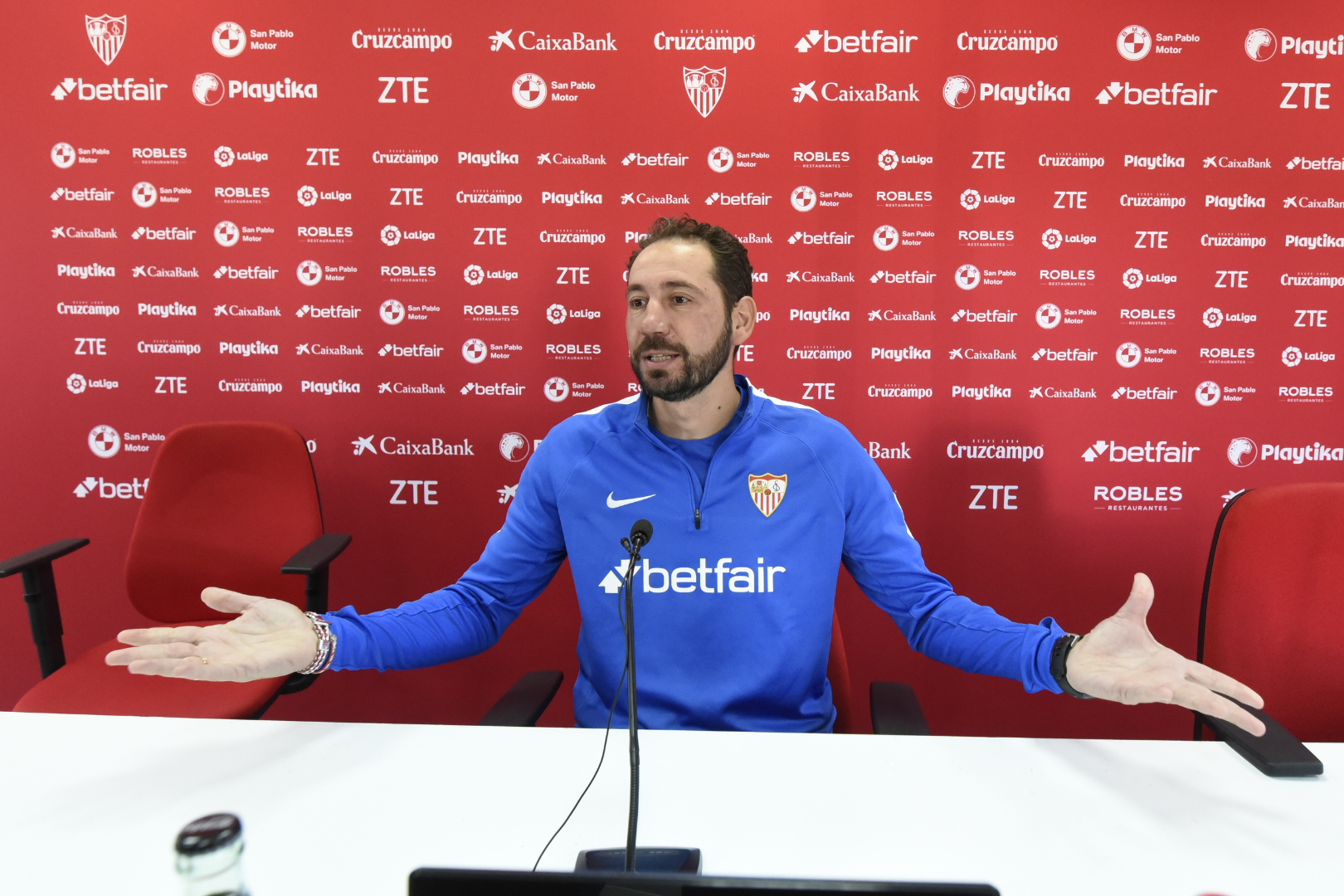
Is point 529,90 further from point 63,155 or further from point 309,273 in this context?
point 63,155

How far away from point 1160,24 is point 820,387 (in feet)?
4.66

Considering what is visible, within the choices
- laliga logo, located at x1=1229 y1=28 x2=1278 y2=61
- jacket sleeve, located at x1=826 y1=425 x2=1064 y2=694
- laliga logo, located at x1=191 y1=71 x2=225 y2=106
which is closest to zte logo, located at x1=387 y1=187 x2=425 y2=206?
laliga logo, located at x1=191 y1=71 x2=225 y2=106

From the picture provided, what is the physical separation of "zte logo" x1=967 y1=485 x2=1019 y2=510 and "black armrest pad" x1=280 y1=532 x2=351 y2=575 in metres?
1.86

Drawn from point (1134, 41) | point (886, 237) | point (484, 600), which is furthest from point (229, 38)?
point (1134, 41)

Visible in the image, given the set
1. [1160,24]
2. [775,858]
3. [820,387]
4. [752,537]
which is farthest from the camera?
[820,387]

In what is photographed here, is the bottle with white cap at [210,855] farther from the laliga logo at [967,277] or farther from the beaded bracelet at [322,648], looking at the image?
Result: the laliga logo at [967,277]

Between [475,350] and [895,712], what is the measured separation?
161cm

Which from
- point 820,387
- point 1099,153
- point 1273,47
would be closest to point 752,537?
point 820,387

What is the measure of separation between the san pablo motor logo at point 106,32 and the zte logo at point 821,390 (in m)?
2.34

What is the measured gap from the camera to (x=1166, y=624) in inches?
86.5

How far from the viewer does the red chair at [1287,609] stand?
1.34m

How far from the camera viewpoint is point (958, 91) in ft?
6.60

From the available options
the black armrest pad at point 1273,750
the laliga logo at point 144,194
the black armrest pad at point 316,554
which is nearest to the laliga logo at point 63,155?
the laliga logo at point 144,194

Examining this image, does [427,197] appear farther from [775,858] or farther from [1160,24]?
[1160,24]
